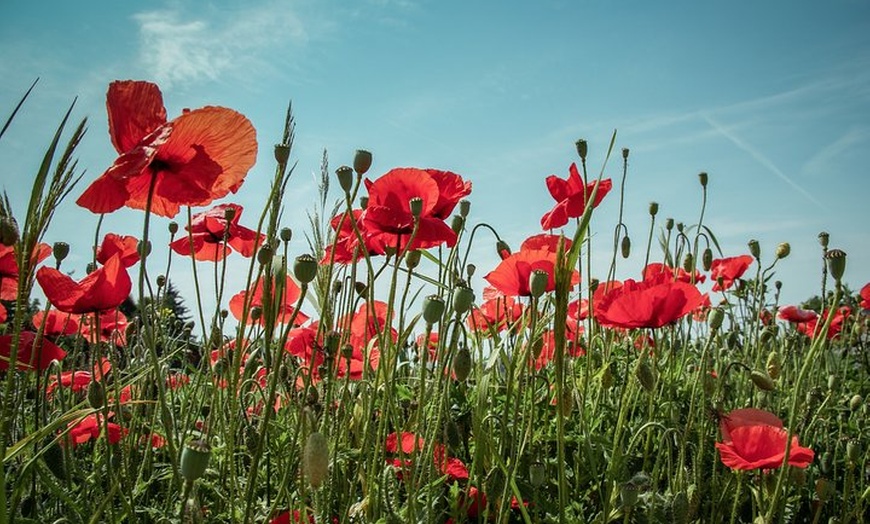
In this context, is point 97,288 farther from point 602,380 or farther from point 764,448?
point 764,448

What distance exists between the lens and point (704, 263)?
289cm

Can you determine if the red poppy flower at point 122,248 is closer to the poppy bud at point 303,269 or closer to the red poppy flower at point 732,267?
the poppy bud at point 303,269

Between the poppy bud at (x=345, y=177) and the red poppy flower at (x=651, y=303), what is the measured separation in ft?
2.56

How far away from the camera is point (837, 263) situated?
143cm

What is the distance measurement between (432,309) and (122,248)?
3.88ft

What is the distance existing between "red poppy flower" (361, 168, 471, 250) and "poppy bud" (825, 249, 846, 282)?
853 mm

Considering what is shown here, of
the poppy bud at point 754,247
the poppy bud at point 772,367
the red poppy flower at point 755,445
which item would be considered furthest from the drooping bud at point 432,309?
the poppy bud at point 754,247

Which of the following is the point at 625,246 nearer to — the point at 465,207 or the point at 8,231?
the point at 465,207

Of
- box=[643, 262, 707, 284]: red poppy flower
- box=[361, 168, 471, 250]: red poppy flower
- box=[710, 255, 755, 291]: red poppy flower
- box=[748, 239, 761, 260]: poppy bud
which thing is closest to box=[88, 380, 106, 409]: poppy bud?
box=[361, 168, 471, 250]: red poppy flower

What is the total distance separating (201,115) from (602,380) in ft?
5.01

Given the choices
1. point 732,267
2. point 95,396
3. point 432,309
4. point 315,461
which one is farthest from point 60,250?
point 732,267

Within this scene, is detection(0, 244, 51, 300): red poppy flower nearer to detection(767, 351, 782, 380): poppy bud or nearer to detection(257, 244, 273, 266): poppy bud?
detection(257, 244, 273, 266): poppy bud

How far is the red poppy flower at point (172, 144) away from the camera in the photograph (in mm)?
1371

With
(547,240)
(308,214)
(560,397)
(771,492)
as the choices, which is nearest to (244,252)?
(308,214)
